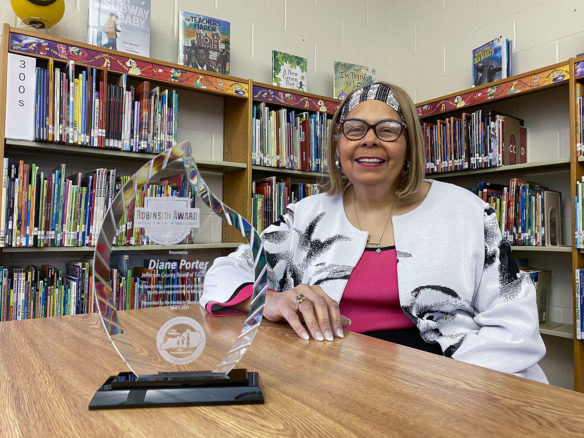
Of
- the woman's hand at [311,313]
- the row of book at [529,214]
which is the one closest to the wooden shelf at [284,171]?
the row of book at [529,214]

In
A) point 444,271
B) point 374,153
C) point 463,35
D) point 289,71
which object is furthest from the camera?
point 463,35

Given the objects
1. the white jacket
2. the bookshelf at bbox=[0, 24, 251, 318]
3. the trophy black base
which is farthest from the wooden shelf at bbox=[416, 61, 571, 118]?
the trophy black base

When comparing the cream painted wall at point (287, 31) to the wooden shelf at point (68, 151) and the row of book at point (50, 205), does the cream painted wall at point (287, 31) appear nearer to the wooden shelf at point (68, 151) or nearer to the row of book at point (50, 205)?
the wooden shelf at point (68, 151)

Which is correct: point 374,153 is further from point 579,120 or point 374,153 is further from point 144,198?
point 579,120

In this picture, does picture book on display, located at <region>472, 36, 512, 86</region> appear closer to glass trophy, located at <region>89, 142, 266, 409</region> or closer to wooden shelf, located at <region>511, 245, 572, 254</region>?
wooden shelf, located at <region>511, 245, 572, 254</region>

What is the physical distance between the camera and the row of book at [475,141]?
97.6 inches

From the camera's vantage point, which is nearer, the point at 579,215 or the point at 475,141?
the point at 579,215

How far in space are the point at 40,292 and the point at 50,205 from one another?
0.36 metres

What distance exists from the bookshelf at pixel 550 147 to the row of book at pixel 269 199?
1040 mm

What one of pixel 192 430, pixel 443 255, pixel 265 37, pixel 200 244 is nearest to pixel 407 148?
pixel 443 255

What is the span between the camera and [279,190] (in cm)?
259

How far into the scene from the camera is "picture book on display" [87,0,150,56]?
2.14 meters

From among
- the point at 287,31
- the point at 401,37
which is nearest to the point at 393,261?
the point at 287,31

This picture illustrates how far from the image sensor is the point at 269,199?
254 centimetres
